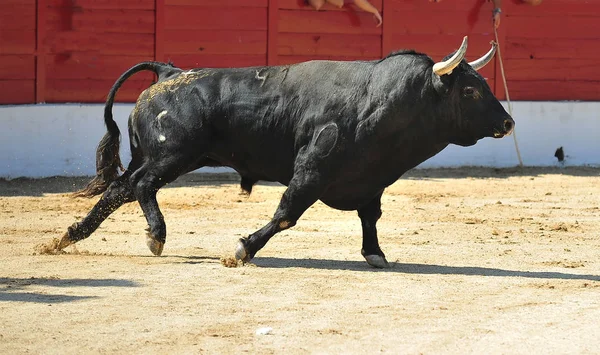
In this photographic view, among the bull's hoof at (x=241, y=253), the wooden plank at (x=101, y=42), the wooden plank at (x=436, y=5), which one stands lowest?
the bull's hoof at (x=241, y=253)

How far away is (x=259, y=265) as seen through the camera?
319 inches

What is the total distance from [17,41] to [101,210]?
5.31 meters

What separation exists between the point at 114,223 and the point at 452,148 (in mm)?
5944

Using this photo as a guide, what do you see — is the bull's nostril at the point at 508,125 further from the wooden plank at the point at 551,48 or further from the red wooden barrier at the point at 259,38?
the wooden plank at the point at 551,48

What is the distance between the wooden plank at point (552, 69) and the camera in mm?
15859

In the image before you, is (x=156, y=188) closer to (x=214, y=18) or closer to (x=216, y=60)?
(x=216, y=60)

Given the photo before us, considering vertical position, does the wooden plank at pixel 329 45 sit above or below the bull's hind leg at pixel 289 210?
above

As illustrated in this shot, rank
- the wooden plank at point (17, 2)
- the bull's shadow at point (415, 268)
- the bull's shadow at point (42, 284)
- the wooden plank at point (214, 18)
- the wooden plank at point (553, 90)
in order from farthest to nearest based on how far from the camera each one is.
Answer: the wooden plank at point (553, 90) → the wooden plank at point (214, 18) → the wooden plank at point (17, 2) → the bull's shadow at point (415, 268) → the bull's shadow at point (42, 284)

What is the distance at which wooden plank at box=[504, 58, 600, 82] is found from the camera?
15.9m

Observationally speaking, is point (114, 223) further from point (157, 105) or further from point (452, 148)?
point (452, 148)

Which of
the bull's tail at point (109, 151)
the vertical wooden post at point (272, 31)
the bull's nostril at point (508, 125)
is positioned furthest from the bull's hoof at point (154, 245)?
the vertical wooden post at point (272, 31)

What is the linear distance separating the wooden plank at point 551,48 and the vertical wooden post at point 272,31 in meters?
3.16

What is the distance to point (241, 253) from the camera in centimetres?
796

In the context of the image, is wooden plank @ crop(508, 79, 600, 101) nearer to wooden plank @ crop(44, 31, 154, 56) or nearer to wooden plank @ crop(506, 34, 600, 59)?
wooden plank @ crop(506, 34, 600, 59)
